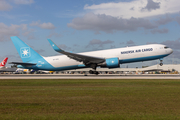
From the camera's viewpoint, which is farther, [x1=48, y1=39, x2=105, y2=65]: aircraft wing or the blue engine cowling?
[x1=48, y1=39, x2=105, y2=65]: aircraft wing

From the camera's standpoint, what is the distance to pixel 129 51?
40.7m

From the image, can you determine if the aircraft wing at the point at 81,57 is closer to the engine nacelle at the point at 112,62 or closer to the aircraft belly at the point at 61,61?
the engine nacelle at the point at 112,62

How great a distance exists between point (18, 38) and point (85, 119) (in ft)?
140

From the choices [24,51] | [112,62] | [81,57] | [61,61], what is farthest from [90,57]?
[24,51]

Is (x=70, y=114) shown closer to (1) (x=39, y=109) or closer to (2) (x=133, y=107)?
(1) (x=39, y=109)

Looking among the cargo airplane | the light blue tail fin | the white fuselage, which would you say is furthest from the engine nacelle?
the light blue tail fin

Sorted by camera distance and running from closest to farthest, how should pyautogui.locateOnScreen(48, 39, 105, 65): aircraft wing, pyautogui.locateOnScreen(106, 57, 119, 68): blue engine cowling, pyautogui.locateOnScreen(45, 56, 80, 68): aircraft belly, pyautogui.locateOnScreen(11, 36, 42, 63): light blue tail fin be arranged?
pyautogui.locateOnScreen(106, 57, 119, 68): blue engine cowling < pyautogui.locateOnScreen(48, 39, 105, 65): aircraft wing < pyautogui.locateOnScreen(45, 56, 80, 68): aircraft belly < pyautogui.locateOnScreen(11, 36, 42, 63): light blue tail fin

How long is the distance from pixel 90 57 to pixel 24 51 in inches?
648

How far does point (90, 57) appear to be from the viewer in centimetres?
4069

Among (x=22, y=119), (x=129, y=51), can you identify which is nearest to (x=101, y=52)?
(x=129, y=51)

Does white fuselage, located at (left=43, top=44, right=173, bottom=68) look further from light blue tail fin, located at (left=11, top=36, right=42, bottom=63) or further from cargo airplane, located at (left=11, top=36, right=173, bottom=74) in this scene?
light blue tail fin, located at (left=11, top=36, right=42, bottom=63)

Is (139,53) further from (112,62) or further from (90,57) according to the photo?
(90,57)

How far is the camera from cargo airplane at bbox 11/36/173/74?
133 feet

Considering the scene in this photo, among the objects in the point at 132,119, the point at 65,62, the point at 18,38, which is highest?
the point at 18,38
